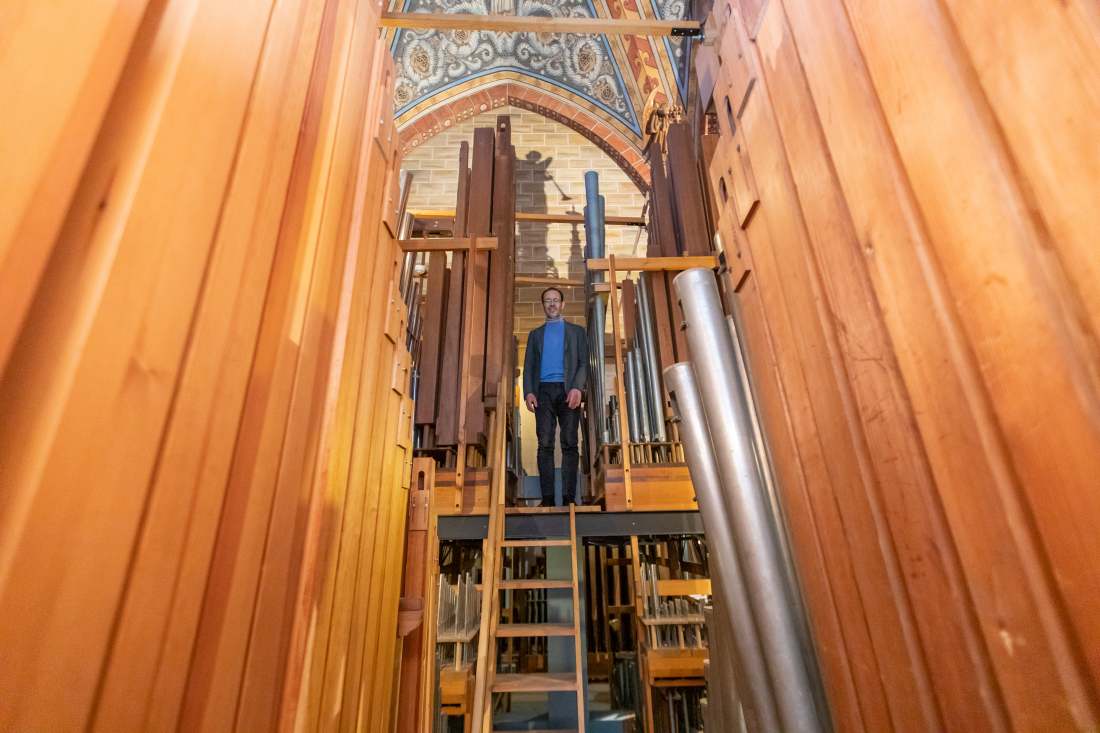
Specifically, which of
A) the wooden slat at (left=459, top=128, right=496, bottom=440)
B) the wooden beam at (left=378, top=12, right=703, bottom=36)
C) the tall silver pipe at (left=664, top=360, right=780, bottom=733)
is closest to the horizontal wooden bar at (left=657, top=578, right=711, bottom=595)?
the wooden slat at (left=459, top=128, right=496, bottom=440)

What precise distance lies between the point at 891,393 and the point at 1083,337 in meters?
0.29

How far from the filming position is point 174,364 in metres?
0.69

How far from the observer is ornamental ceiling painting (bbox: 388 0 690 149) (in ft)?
26.7

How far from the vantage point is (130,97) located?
0.62 meters

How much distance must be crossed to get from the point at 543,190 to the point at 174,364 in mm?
8633

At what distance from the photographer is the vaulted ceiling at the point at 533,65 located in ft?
26.8

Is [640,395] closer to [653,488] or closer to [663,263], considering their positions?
[653,488]

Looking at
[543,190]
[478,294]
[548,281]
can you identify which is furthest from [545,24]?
[543,190]

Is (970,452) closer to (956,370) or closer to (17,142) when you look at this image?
(956,370)

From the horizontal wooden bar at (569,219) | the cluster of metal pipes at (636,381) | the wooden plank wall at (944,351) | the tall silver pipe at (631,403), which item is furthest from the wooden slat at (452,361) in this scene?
the wooden plank wall at (944,351)

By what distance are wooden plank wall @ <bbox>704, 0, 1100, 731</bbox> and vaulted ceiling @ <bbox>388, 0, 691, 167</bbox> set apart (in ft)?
25.5

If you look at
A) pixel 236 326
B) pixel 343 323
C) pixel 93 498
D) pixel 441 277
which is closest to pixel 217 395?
pixel 236 326

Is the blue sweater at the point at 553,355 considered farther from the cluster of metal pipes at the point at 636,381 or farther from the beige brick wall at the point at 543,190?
the beige brick wall at the point at 543,190

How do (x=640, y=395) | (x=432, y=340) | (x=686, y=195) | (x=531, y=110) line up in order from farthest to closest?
(x=531, y=110), (x=686, y=195), (x=432, y=340), (x=640, y=395)
